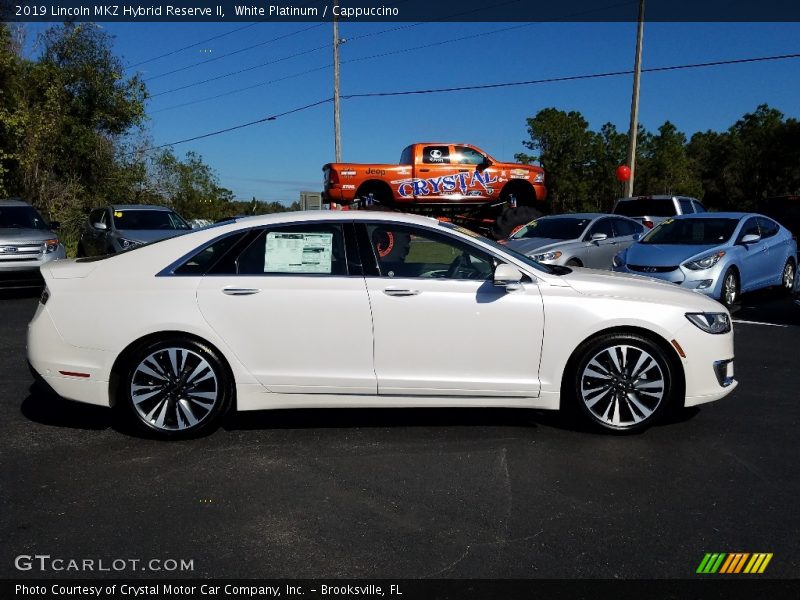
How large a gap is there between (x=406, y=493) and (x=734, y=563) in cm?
167

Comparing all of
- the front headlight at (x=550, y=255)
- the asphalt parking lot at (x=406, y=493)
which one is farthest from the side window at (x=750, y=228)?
the asphalt parking lot at (x=406, y=493)

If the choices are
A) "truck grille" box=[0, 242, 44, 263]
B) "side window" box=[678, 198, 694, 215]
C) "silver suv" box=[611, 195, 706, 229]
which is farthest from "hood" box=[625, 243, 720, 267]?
"truck grille" box=[0, 242, 44, 263]

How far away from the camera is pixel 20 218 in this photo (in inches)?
543

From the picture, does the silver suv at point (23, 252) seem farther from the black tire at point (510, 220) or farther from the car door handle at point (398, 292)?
the black tire at point (510, 220)

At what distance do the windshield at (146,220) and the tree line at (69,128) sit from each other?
8884mm

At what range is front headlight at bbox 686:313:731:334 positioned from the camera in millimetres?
4996

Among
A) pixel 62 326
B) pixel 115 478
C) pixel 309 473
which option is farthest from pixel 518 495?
pixel 62 326

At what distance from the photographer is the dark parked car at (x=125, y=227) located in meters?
14.6

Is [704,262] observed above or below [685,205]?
below

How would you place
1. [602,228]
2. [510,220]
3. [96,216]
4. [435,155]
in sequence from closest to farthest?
[602,228], [96,216], [510,220], [435,155]

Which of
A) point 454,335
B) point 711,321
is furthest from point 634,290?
A: point 454,335

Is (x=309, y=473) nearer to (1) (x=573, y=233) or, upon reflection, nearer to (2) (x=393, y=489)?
(2) (x=393, y=489)

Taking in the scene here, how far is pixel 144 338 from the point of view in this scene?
15.8ft

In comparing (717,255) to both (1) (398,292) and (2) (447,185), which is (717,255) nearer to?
(1) (398,292)
